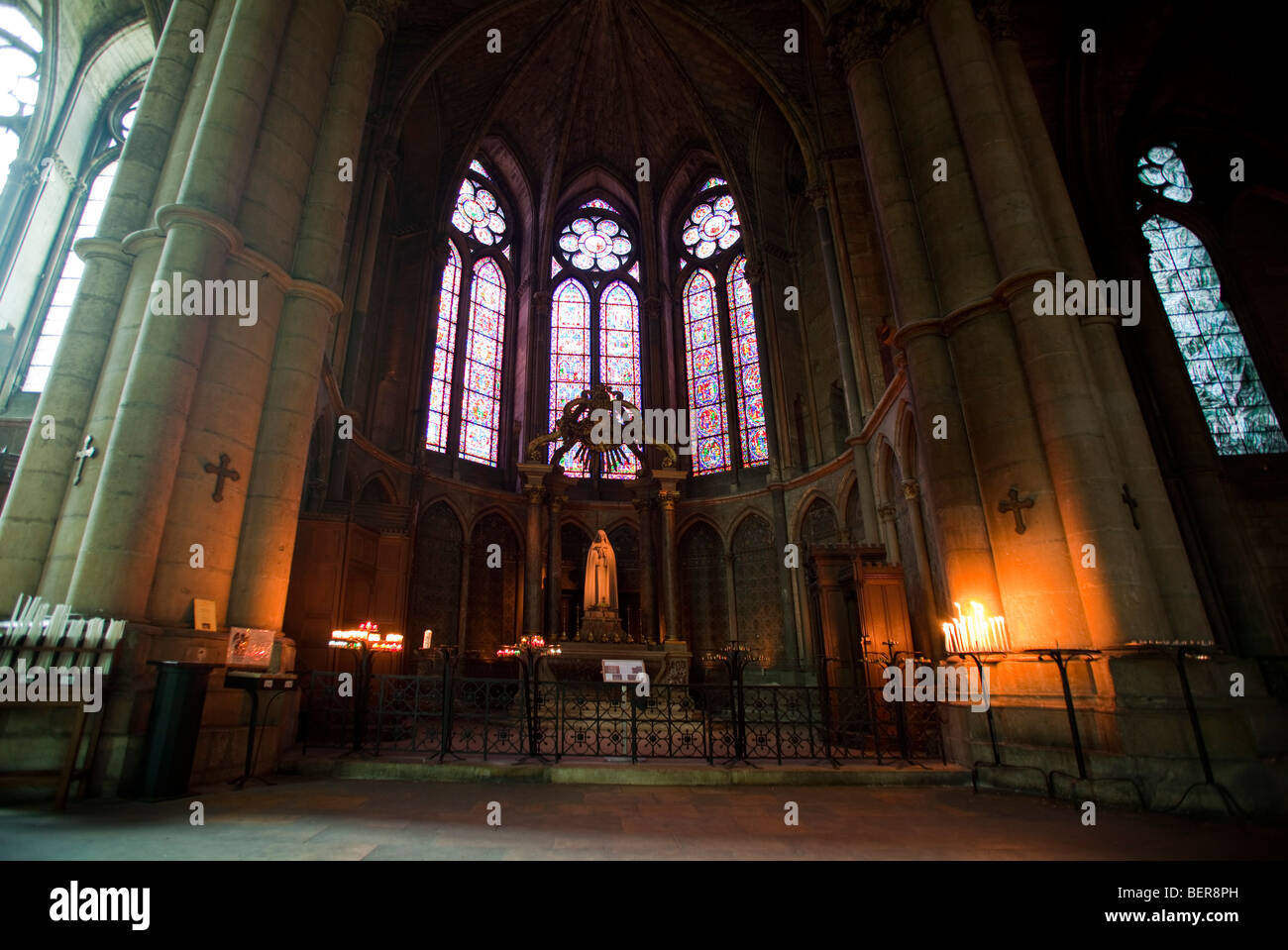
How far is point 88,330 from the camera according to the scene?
6.27 m

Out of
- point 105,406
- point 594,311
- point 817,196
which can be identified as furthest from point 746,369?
point 105,406

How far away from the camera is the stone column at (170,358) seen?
17.4ft

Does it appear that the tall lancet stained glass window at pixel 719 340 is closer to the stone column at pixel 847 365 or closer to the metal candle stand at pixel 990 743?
the stone column at pixel 847 365

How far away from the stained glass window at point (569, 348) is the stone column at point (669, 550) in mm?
4249

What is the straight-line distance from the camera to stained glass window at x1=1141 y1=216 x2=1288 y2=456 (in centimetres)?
1377

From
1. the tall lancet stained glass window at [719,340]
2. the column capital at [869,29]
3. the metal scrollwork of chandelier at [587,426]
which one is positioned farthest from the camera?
the tall lancet stained glass window at [719,340]

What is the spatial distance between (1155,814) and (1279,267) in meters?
16.9

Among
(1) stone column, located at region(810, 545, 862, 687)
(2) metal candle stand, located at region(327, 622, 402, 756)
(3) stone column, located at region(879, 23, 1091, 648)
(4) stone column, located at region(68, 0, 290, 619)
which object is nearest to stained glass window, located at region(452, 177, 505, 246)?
(4) stone column, located at region(68, 0, 290, 619)

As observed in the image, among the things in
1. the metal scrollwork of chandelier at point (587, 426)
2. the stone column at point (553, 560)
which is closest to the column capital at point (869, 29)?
the metal scrollwork of chandelier at point (587, 426)

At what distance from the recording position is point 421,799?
16.5 ft
